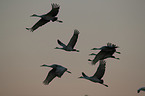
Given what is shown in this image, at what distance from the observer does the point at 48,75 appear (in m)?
17.4

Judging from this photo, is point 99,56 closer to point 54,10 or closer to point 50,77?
point 50,77

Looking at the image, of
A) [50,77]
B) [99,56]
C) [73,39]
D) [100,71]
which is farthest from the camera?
[73,39]

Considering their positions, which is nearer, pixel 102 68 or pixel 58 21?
pixel 102 68

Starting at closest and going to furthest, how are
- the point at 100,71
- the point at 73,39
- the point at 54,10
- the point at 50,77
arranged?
the point at 100,71 → the point at 54,10 → the point at 50,77 → the point at 73,39

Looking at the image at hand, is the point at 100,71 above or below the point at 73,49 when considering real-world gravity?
below

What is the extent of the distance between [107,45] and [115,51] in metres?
0.59

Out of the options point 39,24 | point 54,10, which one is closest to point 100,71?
point 54,10

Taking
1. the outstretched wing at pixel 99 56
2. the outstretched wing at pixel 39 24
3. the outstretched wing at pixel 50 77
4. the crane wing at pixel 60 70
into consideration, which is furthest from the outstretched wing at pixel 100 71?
the outstretched wing at pixel 39 24

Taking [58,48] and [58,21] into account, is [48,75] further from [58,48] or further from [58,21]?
[58,21]

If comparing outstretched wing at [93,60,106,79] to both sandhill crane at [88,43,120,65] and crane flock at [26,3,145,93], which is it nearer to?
crane flock at [26,3,145,93]

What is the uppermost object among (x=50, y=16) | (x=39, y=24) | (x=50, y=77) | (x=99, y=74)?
(x=39, y=24)

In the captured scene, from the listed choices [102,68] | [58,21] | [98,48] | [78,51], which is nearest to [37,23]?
[58,21]

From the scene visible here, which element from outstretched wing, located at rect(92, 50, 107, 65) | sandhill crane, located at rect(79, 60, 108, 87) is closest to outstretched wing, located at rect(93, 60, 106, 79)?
sandhill crane, located at rect(79, 60, 108, 87)

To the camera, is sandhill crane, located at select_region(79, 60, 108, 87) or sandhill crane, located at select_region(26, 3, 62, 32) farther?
sandhill crane, located at select_region(26, 3, 62, 32)
